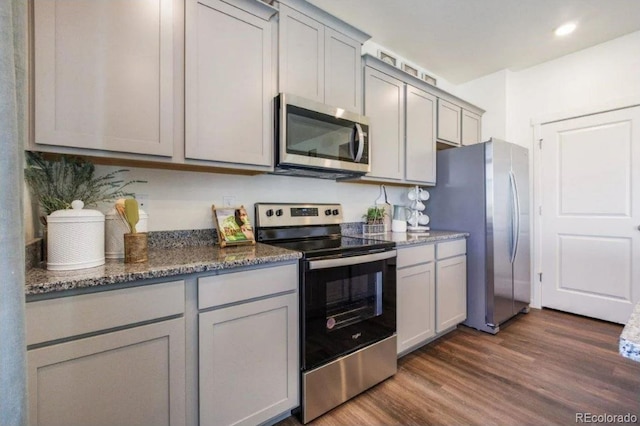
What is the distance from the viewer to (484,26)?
97.4 inches

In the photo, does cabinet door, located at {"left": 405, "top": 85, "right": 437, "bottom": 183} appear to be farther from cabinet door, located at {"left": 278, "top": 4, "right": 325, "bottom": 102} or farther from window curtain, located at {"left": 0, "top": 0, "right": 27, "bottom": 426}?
window curtain, located at {"left": 0, "top": 0, "right": 27, "bottom": 426}

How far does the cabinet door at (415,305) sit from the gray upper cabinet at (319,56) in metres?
1.33

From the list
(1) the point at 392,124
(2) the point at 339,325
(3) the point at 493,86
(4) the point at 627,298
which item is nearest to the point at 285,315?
(2) the point at 339,325

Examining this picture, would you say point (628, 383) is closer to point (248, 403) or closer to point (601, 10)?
point (248, 403)

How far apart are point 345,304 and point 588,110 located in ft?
10.6

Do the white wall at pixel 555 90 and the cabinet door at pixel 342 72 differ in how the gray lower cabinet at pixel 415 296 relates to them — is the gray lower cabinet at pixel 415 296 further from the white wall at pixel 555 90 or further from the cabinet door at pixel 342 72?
the white wall at pixel 555 90

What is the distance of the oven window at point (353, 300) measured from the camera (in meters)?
1.60

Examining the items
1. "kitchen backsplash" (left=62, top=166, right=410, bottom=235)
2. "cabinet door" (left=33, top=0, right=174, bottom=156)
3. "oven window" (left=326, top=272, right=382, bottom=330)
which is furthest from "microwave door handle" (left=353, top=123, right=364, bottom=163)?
"cabinet door" (left=33, top=0, right=174, bottom=156)

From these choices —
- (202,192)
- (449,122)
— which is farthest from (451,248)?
(202,192)

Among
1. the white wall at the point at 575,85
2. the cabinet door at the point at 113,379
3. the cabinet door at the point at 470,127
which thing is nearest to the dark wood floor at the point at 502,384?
the cabinet door at the point at 113,379

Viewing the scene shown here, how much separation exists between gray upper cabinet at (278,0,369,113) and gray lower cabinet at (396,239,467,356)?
1242 mm

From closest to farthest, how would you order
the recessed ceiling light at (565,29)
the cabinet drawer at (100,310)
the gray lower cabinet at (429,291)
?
the cabinet drawer at (100,310), the gray lower cabinet at (429,291), the recessed ceiling light at (565,29)

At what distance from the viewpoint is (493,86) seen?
340cm

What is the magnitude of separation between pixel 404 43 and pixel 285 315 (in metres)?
2.75
